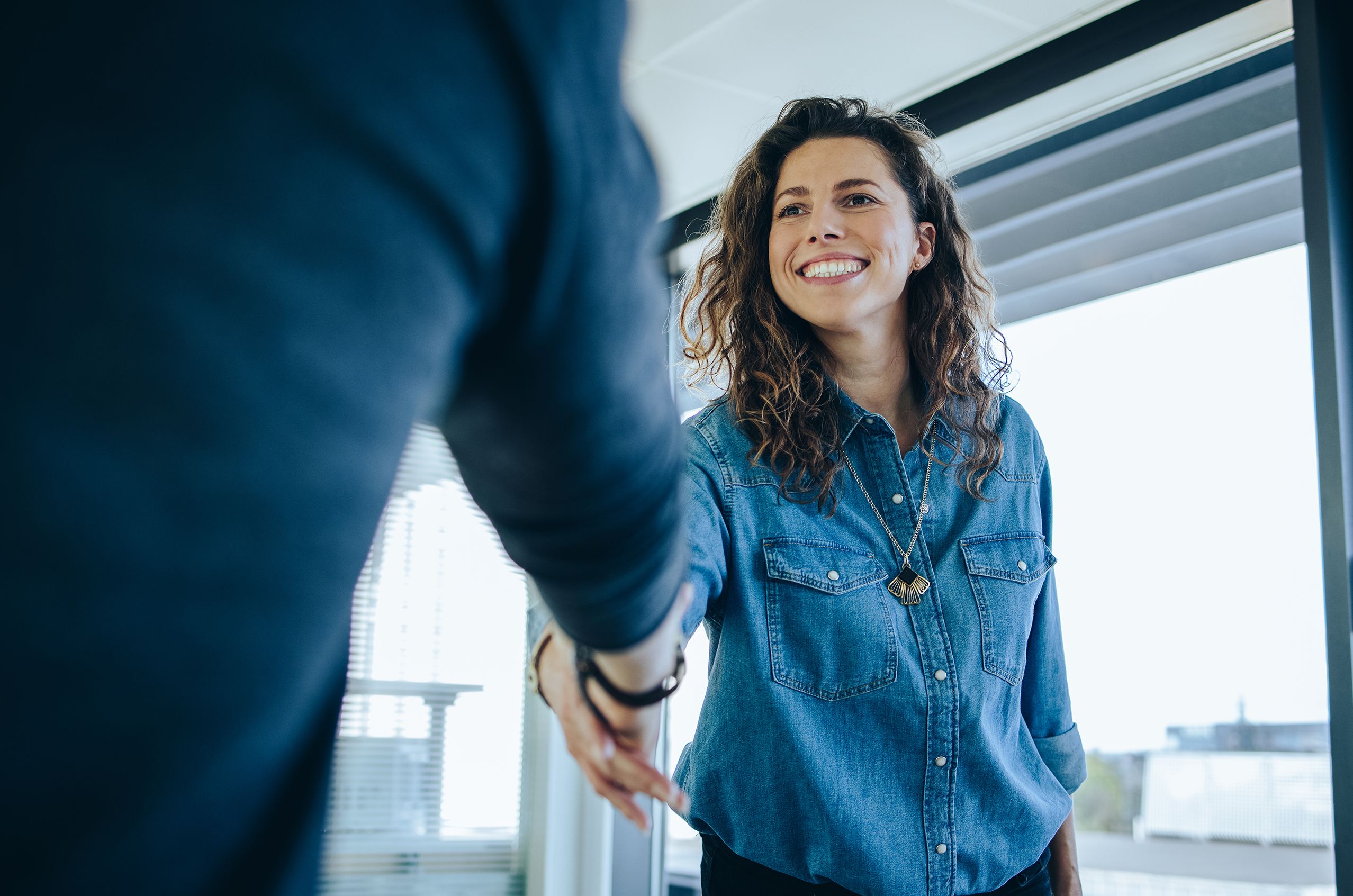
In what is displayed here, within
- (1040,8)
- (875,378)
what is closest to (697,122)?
(1040,8)

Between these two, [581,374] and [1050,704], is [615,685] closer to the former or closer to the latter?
[581,374]

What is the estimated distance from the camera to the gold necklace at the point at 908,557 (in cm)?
147

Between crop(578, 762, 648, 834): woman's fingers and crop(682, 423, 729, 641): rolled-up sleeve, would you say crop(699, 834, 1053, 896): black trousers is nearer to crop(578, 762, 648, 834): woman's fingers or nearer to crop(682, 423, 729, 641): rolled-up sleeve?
crop(682, 423, 729, 641): rolled-up sleeve

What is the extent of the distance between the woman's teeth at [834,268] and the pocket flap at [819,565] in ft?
1.52

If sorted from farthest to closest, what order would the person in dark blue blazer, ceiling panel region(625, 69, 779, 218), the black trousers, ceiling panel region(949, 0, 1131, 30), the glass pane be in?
ceiling panel region(625, 69, 779, 218) → ceiling panel region(949, 0, 1131, 30) → the glass pane → the black trousers → the person in dark blue blazer

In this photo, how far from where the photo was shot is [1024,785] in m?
1.46

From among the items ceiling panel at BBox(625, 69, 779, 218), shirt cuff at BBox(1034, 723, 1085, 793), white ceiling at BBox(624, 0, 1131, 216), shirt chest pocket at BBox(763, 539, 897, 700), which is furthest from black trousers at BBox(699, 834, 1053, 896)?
ceiling panel at BBox(625, 69, 779, 218)

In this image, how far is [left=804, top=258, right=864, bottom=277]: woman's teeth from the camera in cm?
166

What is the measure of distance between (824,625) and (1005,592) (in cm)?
32

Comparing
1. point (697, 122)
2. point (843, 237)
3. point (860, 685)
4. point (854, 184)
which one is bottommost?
point (860, 685)

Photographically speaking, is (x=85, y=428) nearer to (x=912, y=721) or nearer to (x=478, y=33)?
(x=478, y=33)

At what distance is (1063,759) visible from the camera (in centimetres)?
161

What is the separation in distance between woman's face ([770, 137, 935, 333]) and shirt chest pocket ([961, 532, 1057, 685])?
0.41m

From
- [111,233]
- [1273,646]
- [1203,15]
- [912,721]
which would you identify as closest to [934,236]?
[912,721]
